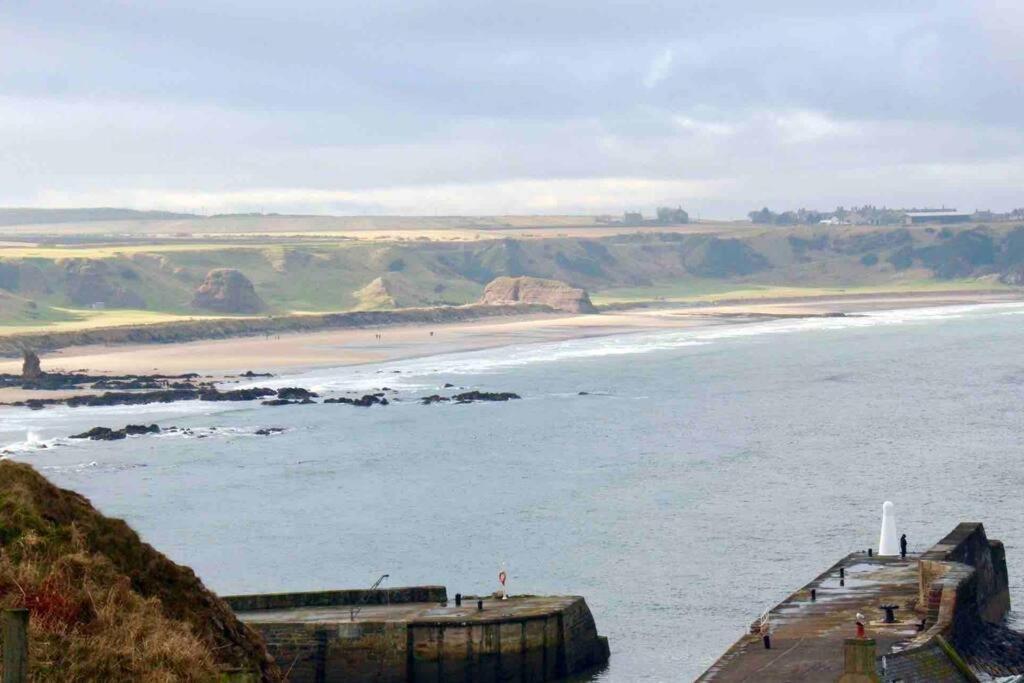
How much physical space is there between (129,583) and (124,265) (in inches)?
5848

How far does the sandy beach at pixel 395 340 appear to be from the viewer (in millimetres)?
105688

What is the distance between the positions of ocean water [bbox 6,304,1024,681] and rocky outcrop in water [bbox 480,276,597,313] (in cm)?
5892

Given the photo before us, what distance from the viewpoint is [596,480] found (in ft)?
200

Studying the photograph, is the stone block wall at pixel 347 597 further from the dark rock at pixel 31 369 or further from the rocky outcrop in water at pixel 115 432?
the dark rock at pixel 31 369

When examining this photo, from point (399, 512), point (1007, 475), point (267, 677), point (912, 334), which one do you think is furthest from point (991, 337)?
point (267, 677)

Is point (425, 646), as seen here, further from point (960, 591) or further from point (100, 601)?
point (100, 601)

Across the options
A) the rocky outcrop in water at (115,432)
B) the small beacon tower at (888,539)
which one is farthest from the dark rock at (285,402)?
the small beacon tower at (888,539)

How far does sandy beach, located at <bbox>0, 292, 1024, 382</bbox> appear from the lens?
4161 inches

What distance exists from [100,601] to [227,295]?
133m

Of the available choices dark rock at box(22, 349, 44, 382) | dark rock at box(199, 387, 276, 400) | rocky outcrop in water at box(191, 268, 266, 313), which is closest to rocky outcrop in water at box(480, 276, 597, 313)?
rocky outcrop in water at box(191, 268, 266, 313)

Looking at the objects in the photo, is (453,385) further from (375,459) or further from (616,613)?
(616,613)

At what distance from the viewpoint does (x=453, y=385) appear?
92.9m

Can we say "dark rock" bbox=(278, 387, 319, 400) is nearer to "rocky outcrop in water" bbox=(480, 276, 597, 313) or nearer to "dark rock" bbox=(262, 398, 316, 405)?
"dark rock" bbox=(262, 398, 316, 405)

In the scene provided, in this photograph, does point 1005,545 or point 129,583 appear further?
point 1005,545
